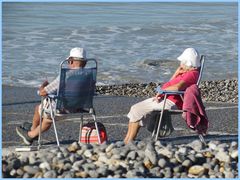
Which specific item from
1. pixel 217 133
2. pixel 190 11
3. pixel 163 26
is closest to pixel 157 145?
pixel 217 133

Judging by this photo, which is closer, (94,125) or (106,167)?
(106,167)

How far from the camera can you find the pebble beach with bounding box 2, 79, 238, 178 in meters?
7.71

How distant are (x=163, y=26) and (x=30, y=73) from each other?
10697mm

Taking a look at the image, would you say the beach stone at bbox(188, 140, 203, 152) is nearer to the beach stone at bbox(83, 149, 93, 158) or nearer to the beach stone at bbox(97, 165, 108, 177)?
the beach stone at bbox(83, 149, 93, 158)

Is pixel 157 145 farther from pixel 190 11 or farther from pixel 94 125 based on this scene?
pixel 190 11

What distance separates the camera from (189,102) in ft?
29.9

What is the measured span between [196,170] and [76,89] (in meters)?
1.87

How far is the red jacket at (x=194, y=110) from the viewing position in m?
9.09

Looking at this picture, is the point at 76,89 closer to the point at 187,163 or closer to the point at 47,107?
the point at 47,107

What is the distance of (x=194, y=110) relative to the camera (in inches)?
360

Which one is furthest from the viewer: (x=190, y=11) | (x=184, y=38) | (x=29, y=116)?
(x=190, y=11)

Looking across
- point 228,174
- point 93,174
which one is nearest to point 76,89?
point 93,174

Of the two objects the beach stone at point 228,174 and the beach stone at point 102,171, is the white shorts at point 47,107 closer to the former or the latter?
the beach stone at point 102,171

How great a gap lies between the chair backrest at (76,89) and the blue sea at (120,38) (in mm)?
7326
